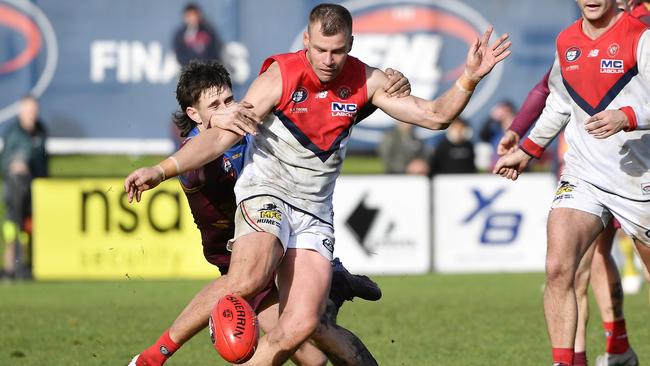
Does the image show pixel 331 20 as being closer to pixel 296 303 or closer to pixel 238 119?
pixel 238 119

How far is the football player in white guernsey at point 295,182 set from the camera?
6.51 m

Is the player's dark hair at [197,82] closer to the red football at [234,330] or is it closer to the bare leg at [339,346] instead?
the bare leg at [339,346]

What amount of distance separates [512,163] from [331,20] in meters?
1.69

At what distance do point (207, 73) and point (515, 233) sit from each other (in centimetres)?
886

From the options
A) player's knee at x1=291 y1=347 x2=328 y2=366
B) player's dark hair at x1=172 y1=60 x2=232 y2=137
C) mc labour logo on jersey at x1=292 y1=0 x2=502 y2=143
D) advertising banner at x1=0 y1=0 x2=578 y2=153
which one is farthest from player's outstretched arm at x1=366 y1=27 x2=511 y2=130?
mc labour logo on jersey at x1=292 y1=0 x2=502 y2=143

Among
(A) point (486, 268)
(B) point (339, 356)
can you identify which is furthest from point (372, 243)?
(B) point (339, 356)

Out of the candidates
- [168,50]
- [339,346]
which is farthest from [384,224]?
[339,346]

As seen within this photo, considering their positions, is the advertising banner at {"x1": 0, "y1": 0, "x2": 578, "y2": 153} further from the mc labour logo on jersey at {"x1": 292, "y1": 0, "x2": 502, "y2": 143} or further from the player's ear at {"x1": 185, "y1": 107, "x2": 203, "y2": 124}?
the player's ear at {"x1": 185, "y1": 107, "x2": 203, "y2": 124}

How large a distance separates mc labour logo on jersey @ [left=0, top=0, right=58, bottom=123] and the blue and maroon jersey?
1294 cm

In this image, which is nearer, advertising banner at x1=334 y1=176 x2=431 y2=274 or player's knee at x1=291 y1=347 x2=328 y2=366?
player's knee at x1=291 y1=347 x2=328 y2=366

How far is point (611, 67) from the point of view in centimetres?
733

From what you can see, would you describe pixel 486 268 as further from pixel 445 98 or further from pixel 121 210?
pixel 445 98

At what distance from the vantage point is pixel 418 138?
61.2ft

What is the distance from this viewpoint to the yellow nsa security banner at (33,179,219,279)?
15.1 metres
